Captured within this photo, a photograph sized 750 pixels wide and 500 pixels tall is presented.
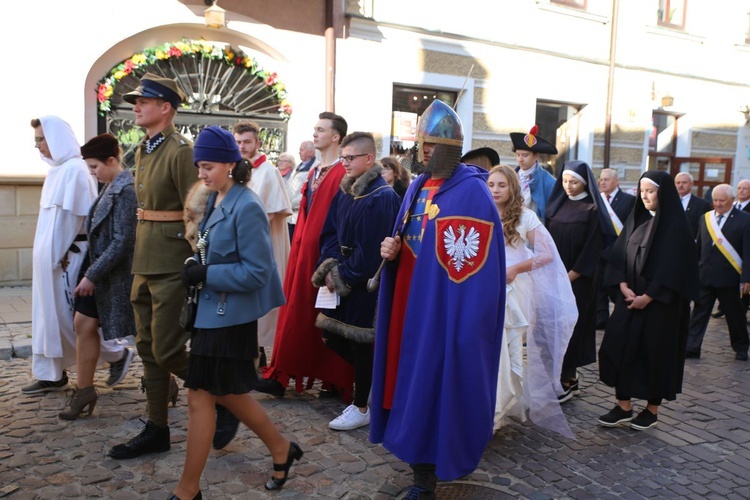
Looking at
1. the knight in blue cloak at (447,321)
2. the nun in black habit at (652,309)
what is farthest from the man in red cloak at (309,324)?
the nun in black habit at (652,309)

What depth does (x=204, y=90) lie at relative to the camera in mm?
10359

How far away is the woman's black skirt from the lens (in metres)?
3.33

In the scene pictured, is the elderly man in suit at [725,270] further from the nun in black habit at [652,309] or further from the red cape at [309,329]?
the red cape at [309,329]

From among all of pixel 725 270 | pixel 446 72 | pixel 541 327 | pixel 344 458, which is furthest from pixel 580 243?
pixel 446 72

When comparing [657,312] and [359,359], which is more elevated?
[657,312]

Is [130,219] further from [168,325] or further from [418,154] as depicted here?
[418,154]

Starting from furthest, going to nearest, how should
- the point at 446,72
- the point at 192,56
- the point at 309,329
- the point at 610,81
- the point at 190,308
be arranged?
the point at 610,81
the point at 446,72
the point at 192,56
the point at 309,329
the point at 190,308

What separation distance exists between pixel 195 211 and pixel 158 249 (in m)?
0.55

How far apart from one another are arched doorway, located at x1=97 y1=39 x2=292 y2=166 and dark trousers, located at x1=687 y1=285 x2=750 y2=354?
6605 mm

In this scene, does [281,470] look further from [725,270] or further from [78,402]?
[725,270]

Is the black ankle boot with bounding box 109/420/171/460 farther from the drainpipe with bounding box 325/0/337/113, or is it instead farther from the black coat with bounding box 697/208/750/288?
the drainpipe with bounding box 325/0/337/113

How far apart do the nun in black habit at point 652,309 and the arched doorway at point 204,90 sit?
7119 mm

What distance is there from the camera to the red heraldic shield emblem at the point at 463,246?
335 cm

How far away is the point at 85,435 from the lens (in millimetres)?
4305
